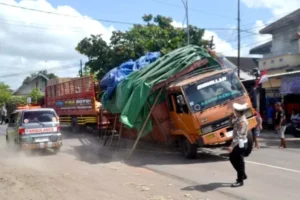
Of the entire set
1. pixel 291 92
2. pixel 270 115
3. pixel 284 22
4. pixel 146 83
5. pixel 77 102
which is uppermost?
pixel 284 22

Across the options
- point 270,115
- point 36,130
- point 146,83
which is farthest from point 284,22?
point 36,130

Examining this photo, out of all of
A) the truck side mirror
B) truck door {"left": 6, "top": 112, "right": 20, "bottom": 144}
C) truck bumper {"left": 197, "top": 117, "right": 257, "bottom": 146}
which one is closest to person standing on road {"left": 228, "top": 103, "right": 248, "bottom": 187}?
truck bumper {"left": 197, "top": 117, "right": 257, "bottom": 146}

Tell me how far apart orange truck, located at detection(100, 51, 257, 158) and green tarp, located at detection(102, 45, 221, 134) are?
0.67ft

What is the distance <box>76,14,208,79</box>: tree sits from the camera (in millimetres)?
26703

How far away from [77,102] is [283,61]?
12781 mm

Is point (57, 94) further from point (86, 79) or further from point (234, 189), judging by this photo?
point (234, 189)

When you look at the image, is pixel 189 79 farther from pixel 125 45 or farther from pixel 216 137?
pixel 125 45

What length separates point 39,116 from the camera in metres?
13.9

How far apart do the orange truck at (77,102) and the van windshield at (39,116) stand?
4.68m

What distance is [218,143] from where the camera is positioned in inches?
442

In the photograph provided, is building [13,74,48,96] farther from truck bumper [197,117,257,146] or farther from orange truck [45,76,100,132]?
truck bumper [197,117,257,146]

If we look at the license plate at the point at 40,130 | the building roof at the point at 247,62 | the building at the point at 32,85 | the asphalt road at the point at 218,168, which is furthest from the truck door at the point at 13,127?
the building at the point at 32,85

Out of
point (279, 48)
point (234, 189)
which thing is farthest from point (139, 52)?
point (234, 189)

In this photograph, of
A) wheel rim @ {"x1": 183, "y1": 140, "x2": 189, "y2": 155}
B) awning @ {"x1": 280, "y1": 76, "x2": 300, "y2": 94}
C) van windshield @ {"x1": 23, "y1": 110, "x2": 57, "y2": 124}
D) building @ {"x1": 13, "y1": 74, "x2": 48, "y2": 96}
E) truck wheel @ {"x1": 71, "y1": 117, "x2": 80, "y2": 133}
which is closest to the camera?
wheel rim @ {"x1": 183, "y1": 140, "x2": 189, "y2": 155}
